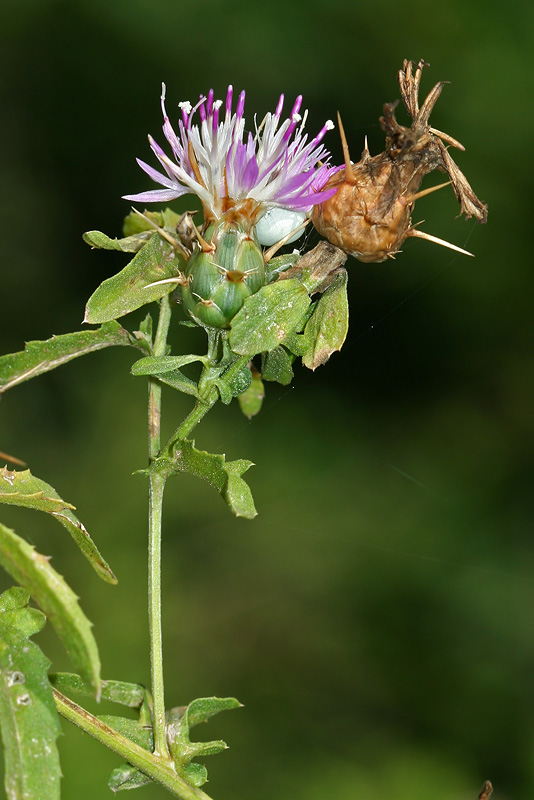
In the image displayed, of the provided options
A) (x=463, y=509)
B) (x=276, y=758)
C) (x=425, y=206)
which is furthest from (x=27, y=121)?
(x=276, y=758)

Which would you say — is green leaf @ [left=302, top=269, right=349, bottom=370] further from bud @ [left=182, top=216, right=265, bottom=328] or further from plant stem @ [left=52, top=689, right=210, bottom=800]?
plant stem @ [left=52, top=689, right=210, bottom=800]

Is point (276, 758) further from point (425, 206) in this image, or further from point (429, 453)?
point (425, 206)

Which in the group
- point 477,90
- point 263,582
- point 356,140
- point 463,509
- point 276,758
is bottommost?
point 276,758

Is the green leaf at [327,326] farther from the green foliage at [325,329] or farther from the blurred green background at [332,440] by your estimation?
the blurred green background at [332,440]

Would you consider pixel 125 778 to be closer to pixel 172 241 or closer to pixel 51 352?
pixel 51 352

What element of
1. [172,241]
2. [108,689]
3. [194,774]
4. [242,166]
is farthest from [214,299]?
[194,774]

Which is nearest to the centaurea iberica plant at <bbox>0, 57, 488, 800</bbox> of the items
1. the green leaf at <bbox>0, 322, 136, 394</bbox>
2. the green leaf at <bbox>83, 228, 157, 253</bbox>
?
the green leaf at <bbox>0, 322, 136, 394</bbox>
